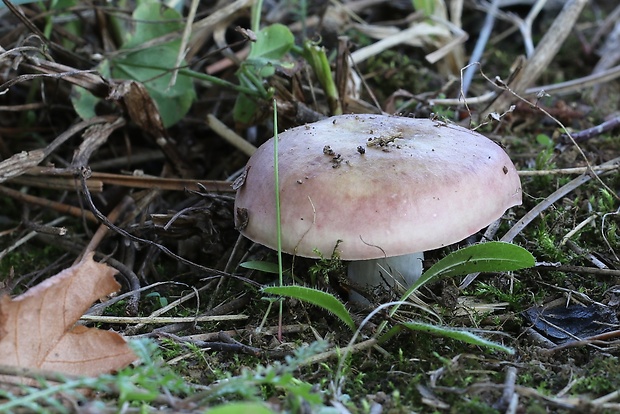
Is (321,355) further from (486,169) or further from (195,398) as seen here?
(486,169)

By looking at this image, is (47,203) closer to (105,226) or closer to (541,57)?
(105,226)

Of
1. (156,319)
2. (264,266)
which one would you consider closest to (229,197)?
(264,266)

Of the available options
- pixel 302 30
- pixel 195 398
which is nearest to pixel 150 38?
pixel 302 30

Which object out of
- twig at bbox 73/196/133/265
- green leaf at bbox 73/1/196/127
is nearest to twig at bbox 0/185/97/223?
twig at bbox 73/196/133/265

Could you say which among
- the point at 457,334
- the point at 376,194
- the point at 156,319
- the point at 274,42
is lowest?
the point at 156,319

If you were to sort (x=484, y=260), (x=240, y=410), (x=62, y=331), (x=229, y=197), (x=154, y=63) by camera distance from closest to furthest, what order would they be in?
(x=240, y=410)
(x=62, y=331)
(x=484, y=260)
(x=229, y=197)
(x=154, y=63)

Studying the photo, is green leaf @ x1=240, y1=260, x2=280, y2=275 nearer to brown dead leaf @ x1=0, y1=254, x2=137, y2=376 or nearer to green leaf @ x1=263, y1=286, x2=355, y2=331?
green leaf @ x1=263, y1=286, x2=355, y2=331

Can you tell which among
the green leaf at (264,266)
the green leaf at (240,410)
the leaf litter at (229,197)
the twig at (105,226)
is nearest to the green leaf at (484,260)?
the leaf litter at (229,197)
